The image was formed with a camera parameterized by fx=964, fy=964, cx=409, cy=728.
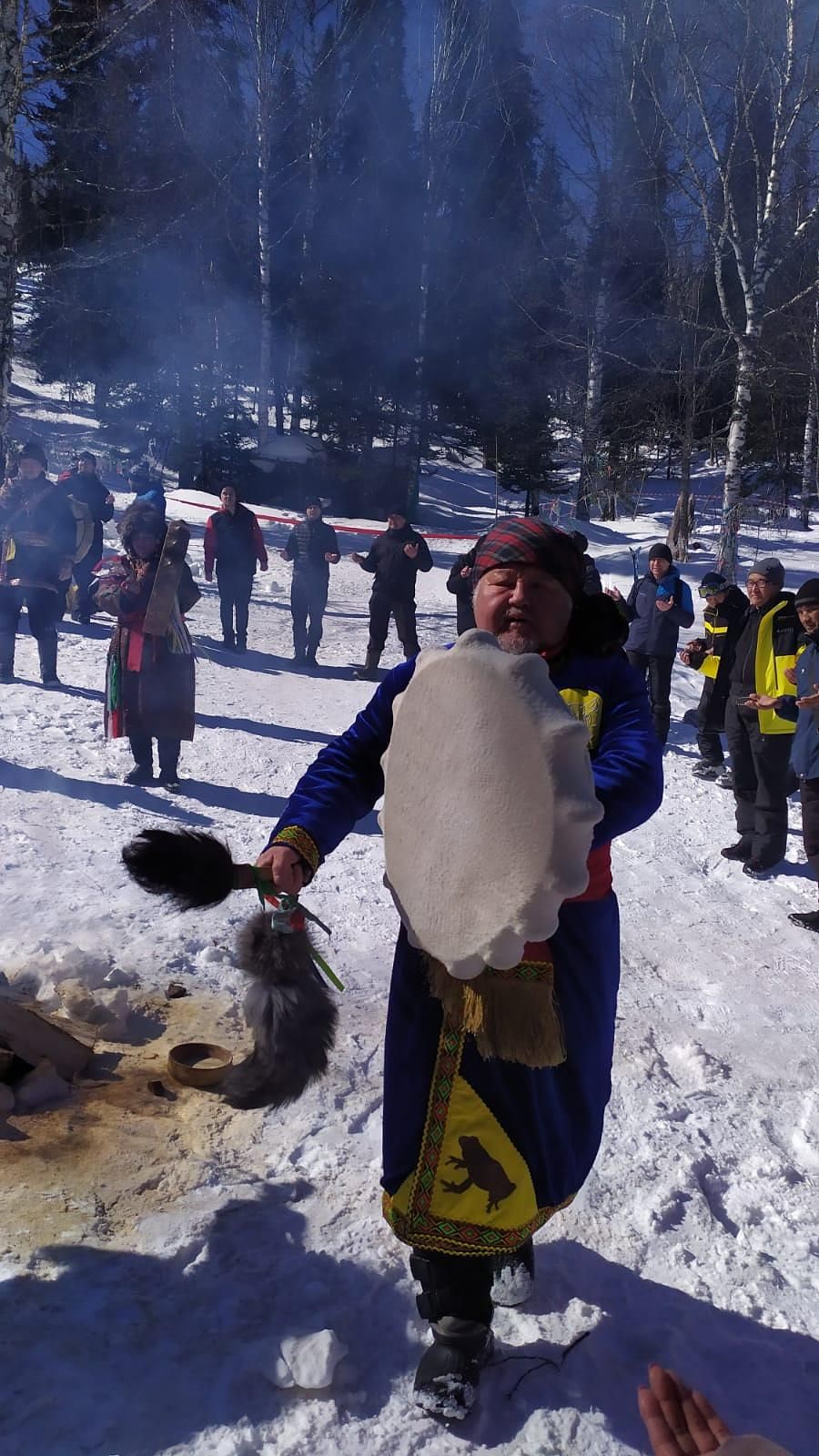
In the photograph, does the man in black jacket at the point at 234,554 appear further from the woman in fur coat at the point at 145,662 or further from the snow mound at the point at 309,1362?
the snow mound at the point at 309,1362

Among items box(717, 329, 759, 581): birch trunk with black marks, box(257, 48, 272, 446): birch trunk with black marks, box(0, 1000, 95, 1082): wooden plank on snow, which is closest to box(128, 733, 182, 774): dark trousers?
box(0, 1000, 95, 1082): wooden plank on snow

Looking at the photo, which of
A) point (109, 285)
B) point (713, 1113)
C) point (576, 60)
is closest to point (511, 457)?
point (576, 60)

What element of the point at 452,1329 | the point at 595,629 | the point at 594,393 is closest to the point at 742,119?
the point at 594,393

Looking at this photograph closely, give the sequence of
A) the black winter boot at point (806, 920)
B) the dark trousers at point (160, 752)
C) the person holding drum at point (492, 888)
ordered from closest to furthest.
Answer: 1. the person holding drum at point (492, 888)
2. the black winter boot at point (806, 920)
3. the dark trousers at point (160, 752)

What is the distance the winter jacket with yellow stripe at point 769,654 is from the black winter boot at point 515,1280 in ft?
12.1

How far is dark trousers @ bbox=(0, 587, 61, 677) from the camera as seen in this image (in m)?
7.36

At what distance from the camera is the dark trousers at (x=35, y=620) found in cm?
736

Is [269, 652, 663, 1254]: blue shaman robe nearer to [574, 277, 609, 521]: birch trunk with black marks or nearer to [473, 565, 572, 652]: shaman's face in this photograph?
[473, 565, 572, 652]: shaman's face

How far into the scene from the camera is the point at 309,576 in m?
9.38

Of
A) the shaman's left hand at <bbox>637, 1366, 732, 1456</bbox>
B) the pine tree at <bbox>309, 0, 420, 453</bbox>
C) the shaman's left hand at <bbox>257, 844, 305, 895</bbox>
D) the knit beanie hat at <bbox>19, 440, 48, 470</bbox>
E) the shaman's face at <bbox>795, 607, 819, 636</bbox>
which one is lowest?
the shaman's left hand at <bbox>637, 1366, 732, 1456</bbox>

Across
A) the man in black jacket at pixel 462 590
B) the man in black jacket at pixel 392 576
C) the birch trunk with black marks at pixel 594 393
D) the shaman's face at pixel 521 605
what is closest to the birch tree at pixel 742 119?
the birch trunk with black marks at pixel 594 393

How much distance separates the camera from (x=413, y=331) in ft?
69.8

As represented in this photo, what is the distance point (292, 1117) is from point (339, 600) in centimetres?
1096

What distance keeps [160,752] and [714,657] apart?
12.7ft
